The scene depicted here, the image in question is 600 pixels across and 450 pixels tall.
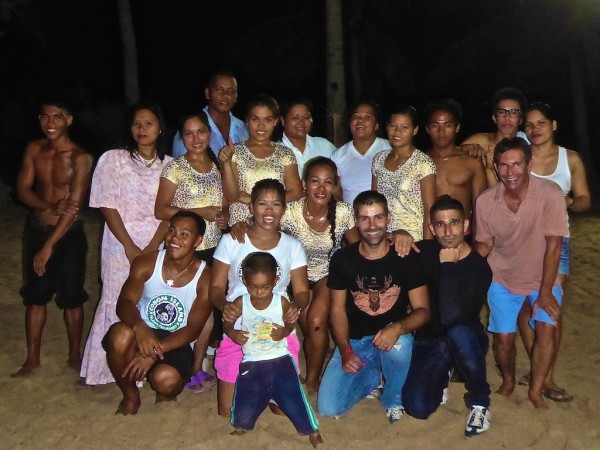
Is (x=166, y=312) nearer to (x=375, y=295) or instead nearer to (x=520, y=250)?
(x=375, y=295)

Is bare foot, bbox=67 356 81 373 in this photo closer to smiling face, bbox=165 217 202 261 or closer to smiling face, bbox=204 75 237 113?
smiling face, bbox=165 217 202 261

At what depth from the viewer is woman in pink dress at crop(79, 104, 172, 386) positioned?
438 cm

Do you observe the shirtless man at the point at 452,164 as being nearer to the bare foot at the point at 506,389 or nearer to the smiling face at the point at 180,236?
the bare foot at the point at 506,389

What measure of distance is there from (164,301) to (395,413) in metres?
1.61

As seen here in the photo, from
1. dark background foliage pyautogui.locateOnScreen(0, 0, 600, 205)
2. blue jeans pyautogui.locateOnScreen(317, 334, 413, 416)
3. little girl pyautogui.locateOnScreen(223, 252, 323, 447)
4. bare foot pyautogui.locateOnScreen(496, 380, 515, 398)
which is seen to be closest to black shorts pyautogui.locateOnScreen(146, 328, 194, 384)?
little girl pyautogui.locateOnScreen(223, 252, 323, 447)

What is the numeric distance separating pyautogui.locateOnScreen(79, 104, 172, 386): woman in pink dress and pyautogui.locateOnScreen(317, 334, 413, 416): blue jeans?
149 cm

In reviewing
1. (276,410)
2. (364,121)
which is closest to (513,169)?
(364,121)

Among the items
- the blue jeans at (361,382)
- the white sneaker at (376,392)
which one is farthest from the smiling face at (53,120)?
the white sneaker at (376,392)

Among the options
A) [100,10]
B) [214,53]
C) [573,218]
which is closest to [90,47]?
[100,10]

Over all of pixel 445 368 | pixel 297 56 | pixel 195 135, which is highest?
pixel 297 56

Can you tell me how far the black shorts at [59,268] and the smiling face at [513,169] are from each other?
2.92 metres

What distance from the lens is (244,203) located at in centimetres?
449

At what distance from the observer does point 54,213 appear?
4562 mm

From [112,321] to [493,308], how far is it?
258 centimetres
